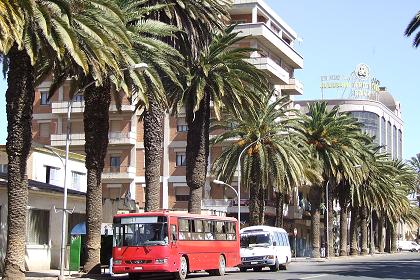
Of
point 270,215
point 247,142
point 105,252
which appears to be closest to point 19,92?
Result: point 105,252

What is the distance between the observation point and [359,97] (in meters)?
134

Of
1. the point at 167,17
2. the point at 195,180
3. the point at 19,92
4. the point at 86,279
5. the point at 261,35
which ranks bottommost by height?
the point at 86,279

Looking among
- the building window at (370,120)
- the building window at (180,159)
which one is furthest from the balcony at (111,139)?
Answer: the building window at (370,120)

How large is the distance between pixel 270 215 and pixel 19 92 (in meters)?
48.1

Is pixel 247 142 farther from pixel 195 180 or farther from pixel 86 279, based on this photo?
pixel 86 279

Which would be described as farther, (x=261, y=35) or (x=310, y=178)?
(x=261, y=35)

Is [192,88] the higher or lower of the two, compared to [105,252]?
higher

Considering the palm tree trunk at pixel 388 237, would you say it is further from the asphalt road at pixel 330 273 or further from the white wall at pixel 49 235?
the white wall at pixel 49 235

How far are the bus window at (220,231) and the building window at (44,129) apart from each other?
46.7m

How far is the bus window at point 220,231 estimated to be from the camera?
1305 inches

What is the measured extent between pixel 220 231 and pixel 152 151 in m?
5.21

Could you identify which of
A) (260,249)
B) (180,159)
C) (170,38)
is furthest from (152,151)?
(180,159)

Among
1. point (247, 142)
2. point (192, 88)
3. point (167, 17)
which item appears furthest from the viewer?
point (247, 142)

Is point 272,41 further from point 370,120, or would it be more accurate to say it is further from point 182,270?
point 370,120
